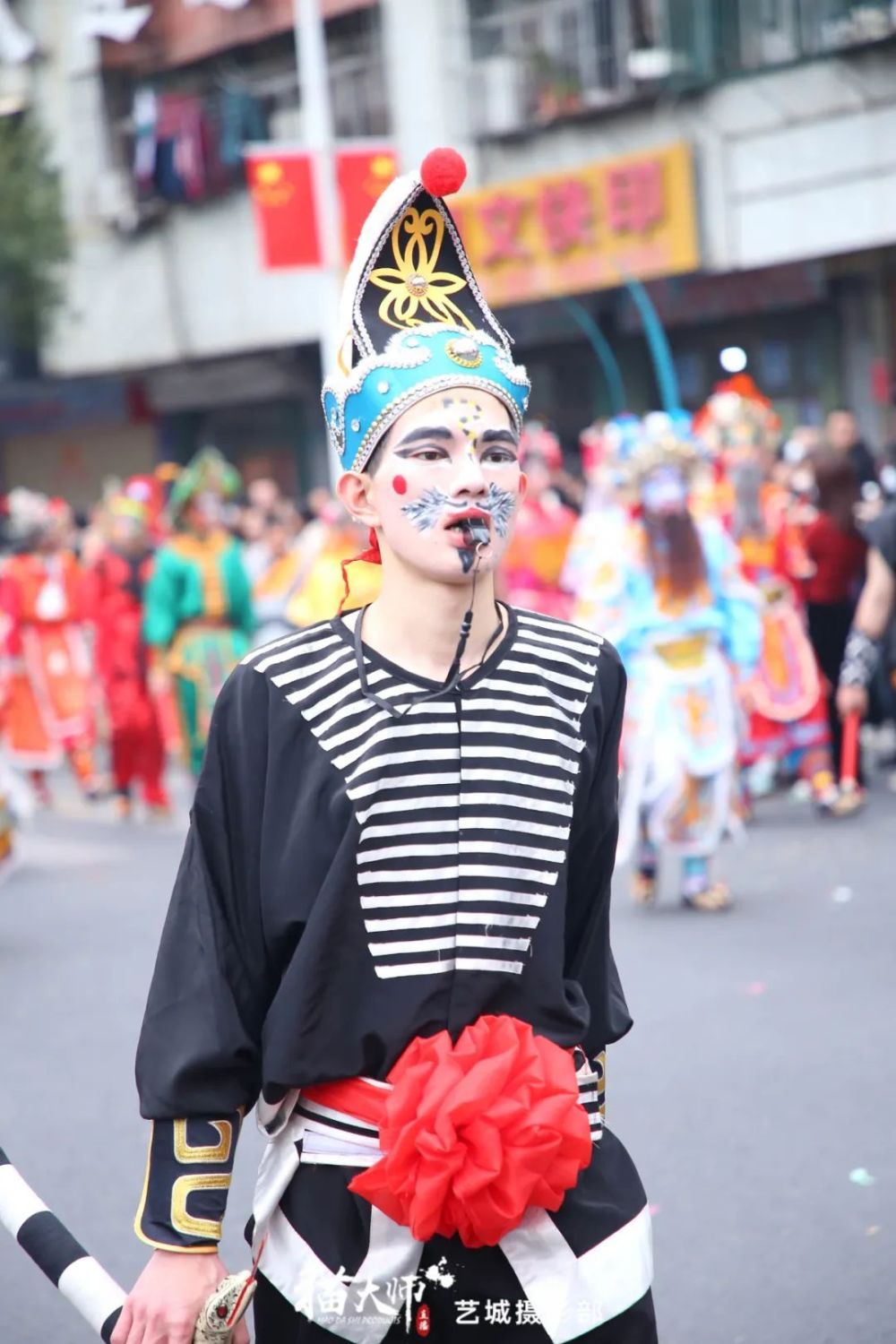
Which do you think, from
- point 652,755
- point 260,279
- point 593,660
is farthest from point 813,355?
point 593,660

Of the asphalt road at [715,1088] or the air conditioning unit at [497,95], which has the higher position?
the air conditioning unit at [497,95]

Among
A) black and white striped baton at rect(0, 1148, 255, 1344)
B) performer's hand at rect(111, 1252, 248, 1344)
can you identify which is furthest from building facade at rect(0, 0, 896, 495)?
performer's hand at rect(111, 1252, 248, 1344)

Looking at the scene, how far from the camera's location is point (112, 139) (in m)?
29.3

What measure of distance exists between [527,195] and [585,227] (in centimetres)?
102

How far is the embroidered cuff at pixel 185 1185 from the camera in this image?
2547mm

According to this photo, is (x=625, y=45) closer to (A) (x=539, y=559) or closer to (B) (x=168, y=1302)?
(A) (x=539, y=559)

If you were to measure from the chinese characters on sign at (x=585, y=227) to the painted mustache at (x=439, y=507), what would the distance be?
697 inches

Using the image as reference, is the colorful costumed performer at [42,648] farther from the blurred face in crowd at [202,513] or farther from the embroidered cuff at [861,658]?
the embroidered cuff at [861,658]

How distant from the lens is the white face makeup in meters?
2.66

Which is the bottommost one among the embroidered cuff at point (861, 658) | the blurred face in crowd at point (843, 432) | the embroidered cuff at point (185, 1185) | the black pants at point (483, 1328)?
the embroidered cuff at point (861, 658)

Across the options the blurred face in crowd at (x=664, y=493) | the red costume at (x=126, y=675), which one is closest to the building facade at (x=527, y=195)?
the red costume at (x=126, y=675)

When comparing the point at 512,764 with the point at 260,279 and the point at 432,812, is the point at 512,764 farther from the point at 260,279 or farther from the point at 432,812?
the point at 260,279

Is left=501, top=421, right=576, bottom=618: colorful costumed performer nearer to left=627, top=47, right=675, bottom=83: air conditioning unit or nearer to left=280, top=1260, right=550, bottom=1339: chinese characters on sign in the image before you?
left=627, top=47, right=675, bottom=83: air conditioning unit

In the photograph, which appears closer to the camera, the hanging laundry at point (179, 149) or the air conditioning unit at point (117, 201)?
the hanging laundry at point (179, 149)
